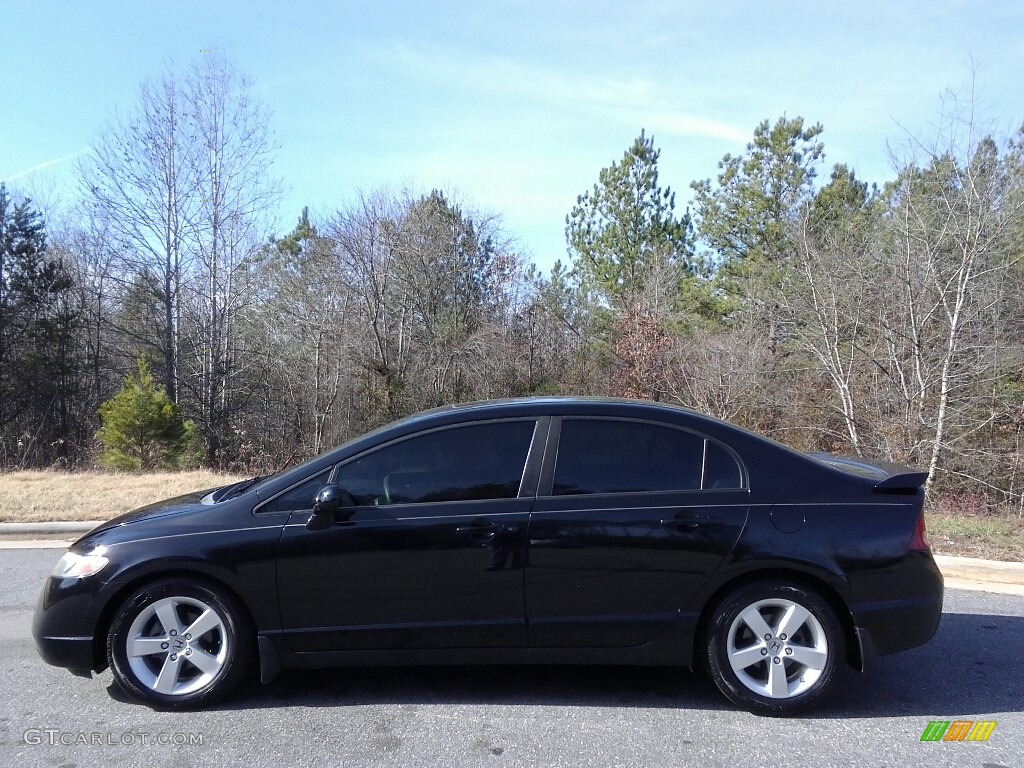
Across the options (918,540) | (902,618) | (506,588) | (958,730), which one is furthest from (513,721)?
(918,540)

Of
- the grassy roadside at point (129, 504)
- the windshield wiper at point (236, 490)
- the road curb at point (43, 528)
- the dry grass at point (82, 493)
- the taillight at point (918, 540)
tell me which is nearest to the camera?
the taillight at point (918, 540)

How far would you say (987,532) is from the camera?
7.95m

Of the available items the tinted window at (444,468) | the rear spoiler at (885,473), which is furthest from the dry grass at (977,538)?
the tinted window at (444,468)

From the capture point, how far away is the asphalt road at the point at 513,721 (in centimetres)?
345

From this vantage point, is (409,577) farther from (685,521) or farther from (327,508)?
(685,521)

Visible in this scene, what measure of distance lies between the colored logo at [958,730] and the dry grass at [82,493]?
28.6 feet

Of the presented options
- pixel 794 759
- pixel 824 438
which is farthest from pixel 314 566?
pixel 824 438

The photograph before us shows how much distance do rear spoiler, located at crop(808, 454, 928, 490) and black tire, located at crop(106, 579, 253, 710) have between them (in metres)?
3.36

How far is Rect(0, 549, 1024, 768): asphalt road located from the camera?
3451mm

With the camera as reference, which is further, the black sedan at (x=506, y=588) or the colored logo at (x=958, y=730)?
the black sedan at (x=506, y=588)

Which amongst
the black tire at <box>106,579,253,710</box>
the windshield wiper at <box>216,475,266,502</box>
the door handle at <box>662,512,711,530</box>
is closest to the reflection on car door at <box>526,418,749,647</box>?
the door handle at <box>662,512,711,530</box>

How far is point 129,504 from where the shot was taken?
975cm

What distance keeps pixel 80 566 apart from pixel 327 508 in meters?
1.32

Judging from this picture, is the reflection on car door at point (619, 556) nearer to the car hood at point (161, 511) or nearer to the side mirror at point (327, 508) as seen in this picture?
the side mirror at point (327, 508)
